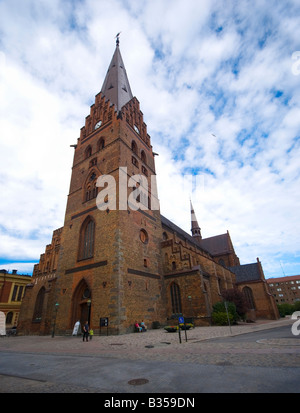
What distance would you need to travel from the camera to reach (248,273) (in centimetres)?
3966

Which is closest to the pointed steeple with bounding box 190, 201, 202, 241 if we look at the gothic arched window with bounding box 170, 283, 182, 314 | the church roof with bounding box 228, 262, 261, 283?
the church roof with bounding box 228, 262, 261, 283

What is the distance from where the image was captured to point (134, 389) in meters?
3.70

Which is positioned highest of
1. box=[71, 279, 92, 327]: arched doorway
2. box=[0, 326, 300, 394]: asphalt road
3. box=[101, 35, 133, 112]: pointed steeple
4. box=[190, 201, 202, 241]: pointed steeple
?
box=[101, 35, 133, 112]: pointed steeple

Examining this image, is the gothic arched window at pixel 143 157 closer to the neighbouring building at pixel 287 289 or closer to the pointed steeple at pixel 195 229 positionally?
the pointed steeple at pixel 195 229

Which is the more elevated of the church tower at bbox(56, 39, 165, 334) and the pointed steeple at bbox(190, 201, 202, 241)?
the pointed steeple at bbox(190, 201, 202, 241)

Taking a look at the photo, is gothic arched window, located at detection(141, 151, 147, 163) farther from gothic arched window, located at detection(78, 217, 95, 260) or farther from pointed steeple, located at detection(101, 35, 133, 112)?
gothic arched window, located at detection(78, 217, 95, 260)

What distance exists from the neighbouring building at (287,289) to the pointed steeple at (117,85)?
3788 inches

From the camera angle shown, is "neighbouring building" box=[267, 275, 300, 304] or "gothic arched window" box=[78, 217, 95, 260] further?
"neighbouring building" box=[267, 275, 300, 304]

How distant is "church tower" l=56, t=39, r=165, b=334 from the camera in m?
17.6

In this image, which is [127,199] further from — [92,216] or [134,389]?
[134,389]

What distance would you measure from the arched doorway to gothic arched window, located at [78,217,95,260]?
8.07ft

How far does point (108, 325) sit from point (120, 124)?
64.2 ft
